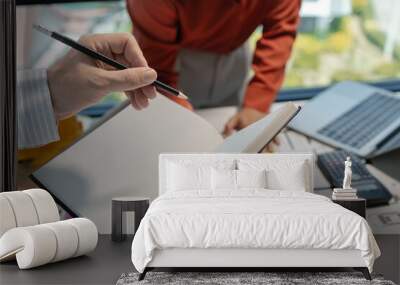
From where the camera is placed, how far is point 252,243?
3.68 meters

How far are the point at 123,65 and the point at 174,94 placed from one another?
403 mm

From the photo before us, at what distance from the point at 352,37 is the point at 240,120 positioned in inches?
38.2

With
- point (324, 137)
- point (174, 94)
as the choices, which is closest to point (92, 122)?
point (174, 94)

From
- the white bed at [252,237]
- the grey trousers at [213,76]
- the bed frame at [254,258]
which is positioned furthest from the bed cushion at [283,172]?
the bed frame at [254,258]

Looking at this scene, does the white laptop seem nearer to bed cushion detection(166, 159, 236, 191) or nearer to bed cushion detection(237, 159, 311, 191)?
bed cushion detection(237, 159, 311, 191)

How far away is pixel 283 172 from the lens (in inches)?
189

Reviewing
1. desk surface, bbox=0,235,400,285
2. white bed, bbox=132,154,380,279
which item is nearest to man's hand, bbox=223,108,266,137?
desk surface, bbox=0,235,400,285

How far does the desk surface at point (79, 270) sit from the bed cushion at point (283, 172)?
95 cm

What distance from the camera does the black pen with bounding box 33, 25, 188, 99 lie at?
17.3 feet

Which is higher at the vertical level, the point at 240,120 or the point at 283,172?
the point at 240,120

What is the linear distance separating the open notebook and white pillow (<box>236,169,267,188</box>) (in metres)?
0.61

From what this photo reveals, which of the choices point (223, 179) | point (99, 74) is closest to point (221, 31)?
point (99, 74)

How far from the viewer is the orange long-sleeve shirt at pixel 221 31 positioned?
527 centimetres

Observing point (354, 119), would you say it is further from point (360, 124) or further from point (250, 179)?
point (250, 179)
